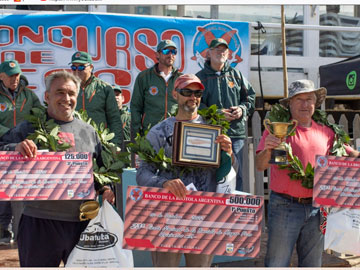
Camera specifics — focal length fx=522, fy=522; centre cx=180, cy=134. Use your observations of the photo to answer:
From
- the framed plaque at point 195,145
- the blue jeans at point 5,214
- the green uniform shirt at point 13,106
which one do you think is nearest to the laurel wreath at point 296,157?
the framed plaque at point 195,145

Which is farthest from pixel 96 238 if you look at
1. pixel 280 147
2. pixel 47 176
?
pixel 280 147

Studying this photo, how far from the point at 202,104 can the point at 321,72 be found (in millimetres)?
2088

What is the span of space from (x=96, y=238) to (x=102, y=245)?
0.22 ft

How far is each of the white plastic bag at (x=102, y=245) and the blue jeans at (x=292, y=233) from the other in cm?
116

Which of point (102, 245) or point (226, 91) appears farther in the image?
point (226, 91)

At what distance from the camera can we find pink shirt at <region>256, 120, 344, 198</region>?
4.02m

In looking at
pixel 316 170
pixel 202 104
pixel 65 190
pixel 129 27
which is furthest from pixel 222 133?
pixel 129 27

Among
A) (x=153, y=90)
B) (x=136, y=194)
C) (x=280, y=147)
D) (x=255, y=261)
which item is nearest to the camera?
(x=136, y=194)

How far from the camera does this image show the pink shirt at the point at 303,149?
158 inches

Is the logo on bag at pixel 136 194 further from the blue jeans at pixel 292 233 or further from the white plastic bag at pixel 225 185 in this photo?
the blue jeans at pixel 292 233

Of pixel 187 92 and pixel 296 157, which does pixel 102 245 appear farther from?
pixel 296 157

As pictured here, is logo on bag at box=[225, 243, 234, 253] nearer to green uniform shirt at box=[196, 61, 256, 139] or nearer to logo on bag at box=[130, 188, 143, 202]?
logo on bag at box=[130, 188, 143, 202]

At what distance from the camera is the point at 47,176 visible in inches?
144

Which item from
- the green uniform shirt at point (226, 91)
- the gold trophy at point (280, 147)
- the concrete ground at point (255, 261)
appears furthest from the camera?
the green uniform shirt at point (226, 91)
